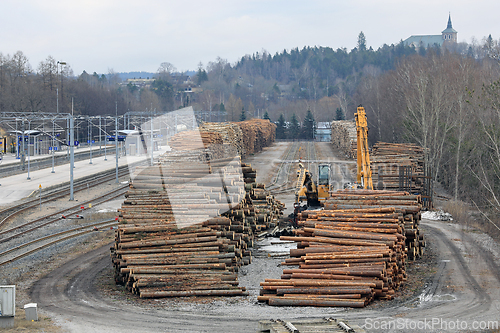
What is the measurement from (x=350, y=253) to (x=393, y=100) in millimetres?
54151

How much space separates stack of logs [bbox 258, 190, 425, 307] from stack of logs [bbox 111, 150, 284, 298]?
197 cm

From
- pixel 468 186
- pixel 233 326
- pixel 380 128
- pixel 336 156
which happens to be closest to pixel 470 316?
pixel 233 326

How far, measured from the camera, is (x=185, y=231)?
1731 centimetres

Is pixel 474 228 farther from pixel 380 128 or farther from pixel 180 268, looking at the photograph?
pixel 380 128

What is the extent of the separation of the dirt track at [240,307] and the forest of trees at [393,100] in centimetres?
638

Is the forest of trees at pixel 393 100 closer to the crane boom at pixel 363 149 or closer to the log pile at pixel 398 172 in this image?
the log pile at pixel 398 172

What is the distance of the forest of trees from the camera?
123 ft

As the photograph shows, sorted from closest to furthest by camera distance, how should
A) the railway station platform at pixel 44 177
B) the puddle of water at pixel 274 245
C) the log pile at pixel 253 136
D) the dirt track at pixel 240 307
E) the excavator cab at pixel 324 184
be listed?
the dirt track at pixel 240 307, the puddle of water at pixel 274 245, the excavator cab at pixel 324 184, the railway station platform at pixel 44 177, the log pile at pixel 253 136

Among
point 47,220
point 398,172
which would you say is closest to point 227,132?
point 398,172

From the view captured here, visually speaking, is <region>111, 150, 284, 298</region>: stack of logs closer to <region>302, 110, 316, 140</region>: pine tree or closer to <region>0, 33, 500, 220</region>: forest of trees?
<region>0, 33, 500, 220</region>: forest of trees

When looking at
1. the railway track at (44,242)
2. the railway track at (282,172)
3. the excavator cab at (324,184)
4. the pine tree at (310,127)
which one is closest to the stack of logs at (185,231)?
the excavator cab at (324,184)

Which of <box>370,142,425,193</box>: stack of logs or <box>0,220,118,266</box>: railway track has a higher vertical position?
<box>370,142,425,193</box>: stack of logs

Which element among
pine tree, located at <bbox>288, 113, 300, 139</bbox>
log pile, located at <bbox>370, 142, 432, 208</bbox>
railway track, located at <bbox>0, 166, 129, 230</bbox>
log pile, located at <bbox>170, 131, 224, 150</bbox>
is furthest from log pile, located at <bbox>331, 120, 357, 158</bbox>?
pine tree, located at <bbox>288, 113, 300, 139</bbox>

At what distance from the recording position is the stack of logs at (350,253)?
46.6ft
